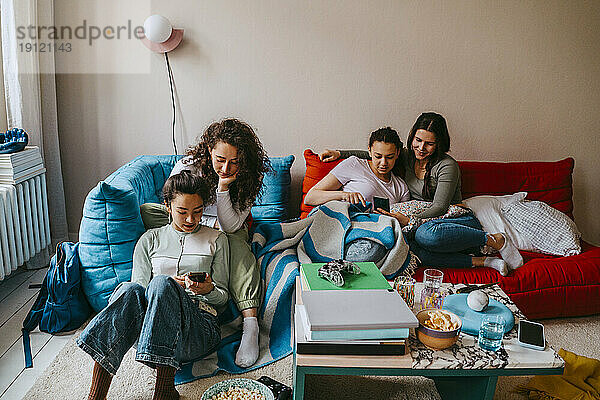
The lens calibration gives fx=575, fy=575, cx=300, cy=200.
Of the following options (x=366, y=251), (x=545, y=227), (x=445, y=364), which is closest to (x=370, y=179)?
(x=366, y=251)

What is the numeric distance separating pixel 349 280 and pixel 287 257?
2.12 feet

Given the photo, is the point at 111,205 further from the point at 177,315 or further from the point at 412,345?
the point at 412,345

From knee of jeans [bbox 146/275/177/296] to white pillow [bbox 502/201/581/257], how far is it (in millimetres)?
1916

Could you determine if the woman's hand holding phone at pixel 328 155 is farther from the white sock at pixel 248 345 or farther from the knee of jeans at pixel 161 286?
the knee of jeans at pixel 161 286

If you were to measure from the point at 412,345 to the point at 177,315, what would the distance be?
0.81 meters

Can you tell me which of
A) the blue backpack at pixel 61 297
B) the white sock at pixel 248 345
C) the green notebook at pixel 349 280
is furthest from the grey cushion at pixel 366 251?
the blue backpack at pixel 61 297

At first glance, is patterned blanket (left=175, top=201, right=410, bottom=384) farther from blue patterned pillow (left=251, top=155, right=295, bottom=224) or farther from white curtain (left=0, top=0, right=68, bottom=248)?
white curtain (left=0, top=0, right=68, bottom=248)

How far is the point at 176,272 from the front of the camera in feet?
7.64

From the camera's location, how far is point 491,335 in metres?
1.81

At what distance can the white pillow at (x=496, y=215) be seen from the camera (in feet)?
9.87

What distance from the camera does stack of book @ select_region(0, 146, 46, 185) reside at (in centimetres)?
287

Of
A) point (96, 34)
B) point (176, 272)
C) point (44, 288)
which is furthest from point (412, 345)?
point (96, 34)

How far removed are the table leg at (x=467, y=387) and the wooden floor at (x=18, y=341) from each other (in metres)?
1.55

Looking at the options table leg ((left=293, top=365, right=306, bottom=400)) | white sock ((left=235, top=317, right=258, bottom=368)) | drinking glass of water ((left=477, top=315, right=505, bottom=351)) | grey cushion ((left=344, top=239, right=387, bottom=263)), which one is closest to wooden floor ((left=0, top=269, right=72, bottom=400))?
white sock ((left=235, top=317, right=258, bottom=368))
